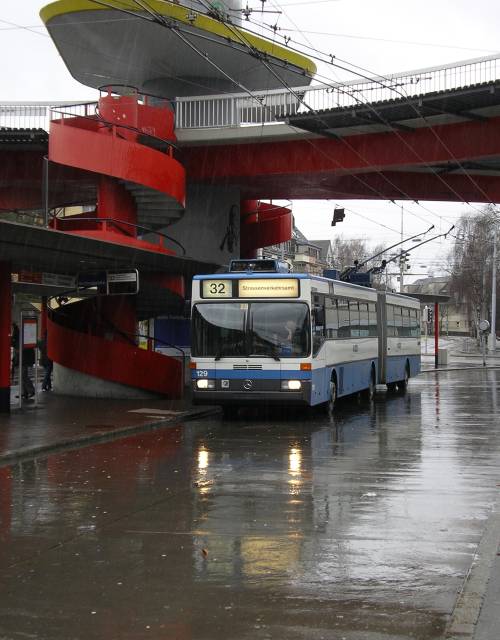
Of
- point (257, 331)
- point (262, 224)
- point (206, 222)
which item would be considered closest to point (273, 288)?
point (257, 331)

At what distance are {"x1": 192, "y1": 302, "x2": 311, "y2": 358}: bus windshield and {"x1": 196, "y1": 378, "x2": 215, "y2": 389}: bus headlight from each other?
1.77 feet

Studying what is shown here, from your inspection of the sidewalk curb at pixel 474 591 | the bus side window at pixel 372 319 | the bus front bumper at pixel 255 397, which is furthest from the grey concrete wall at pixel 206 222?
the sidewalk curb at pixel 474 591

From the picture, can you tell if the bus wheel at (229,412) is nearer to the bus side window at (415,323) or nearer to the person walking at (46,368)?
the person walking at (46,368)

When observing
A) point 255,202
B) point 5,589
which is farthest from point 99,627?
point 255,202

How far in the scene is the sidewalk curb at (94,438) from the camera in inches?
527

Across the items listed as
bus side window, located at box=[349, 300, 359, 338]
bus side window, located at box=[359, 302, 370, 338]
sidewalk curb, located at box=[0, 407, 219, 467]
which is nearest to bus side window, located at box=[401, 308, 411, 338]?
bus side window, located at box=[359, 302, 370, 338]

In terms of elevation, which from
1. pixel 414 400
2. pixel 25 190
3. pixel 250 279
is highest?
pixel 25 190

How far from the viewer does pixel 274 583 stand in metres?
6.48

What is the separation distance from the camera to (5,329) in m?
19.2

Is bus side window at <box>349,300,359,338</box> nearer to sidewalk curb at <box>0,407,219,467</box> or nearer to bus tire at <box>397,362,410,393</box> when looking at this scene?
sidewalk curb at <box>0,407,219,467</box>

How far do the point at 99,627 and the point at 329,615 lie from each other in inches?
57.5

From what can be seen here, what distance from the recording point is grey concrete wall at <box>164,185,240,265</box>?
34125mm

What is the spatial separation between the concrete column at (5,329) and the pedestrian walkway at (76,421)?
51 centimetres

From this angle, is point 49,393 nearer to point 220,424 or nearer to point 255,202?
point 220,424
